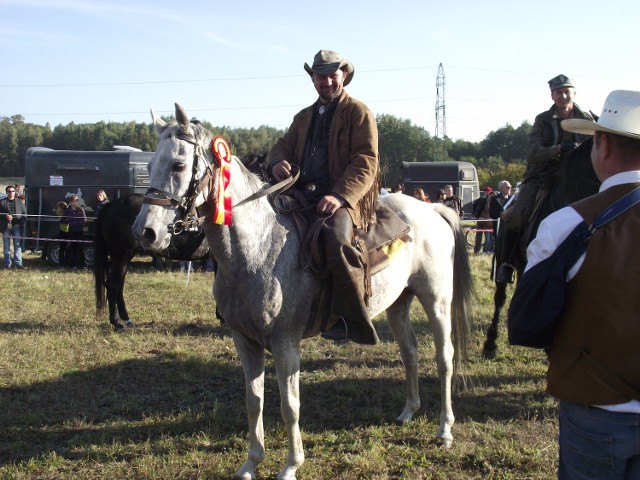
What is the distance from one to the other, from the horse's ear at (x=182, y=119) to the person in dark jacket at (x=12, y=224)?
1374 cm

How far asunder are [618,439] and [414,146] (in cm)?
6231

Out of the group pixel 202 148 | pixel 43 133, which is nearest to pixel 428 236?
pixel 202 148

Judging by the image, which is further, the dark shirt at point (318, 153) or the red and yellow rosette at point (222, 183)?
the dark shirt at point (318, 153)

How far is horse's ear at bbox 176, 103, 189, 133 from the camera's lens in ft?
11.1

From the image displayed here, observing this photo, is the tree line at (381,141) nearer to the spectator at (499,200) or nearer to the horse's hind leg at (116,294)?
the spectator at (499,200)

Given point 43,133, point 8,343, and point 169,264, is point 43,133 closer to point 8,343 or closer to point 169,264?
point 169,264

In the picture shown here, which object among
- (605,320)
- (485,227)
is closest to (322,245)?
(605,320)

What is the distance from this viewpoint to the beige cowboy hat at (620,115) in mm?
1784

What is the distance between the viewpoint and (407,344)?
5344 mm

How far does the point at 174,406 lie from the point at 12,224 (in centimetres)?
1306

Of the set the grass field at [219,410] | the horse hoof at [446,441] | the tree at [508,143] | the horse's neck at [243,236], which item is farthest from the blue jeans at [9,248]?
the tree at [508,143]

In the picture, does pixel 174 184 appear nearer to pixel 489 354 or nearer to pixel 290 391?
pixel 290 391

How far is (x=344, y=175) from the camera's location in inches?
161

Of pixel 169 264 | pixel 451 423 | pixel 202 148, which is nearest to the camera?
pixel 202 148
